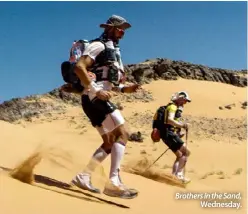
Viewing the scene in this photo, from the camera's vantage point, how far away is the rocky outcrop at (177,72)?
39.1 metres

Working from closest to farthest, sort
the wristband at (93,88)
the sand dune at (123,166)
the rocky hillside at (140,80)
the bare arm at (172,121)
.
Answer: the sand dune at (123,166) → the wristband at (93,88) → the bare arm at (172,121) → the rocky hillside at (140,80)

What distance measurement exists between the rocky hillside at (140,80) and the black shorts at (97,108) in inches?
775

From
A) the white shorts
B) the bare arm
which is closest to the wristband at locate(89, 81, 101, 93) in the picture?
the white shorts

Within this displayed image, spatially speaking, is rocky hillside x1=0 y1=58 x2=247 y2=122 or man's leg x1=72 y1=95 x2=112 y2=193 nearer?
man's leg x1=72 y1=95 x2=112 y2=193

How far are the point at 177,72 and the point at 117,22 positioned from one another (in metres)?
35.9

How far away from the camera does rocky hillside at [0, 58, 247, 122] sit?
87.7 feet

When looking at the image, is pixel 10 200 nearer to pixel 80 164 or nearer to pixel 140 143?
pixel 80 164

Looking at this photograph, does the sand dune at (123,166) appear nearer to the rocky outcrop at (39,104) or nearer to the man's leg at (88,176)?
the man's leg at (88,176)

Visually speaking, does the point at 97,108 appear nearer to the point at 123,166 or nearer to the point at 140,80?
the point at 123,166

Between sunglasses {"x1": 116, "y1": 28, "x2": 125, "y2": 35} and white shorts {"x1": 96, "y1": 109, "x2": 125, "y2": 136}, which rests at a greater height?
sunglasses {"x1": 116, "y1": 28, "x2": 125, "y2": 35}

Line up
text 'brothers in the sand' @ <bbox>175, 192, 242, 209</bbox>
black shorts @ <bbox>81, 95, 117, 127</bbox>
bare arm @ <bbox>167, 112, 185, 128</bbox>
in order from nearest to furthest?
black shorts @ <bbox>81, 95, 117, 127</bbox> < text 'brothers in the sand' @ <bbox>175, 192, 242, 209</bbox> < bare arm @ <bbox>167, 112, 185, 128</bbox>

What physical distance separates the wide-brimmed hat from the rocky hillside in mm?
19672

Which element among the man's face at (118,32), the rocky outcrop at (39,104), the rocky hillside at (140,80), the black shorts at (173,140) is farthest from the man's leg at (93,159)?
the rocky hillside at (140,80)

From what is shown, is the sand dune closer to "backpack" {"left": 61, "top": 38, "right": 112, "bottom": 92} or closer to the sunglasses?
"backpack" {"left": 61, "top": 38, "right": 112, "bottom": 92}
